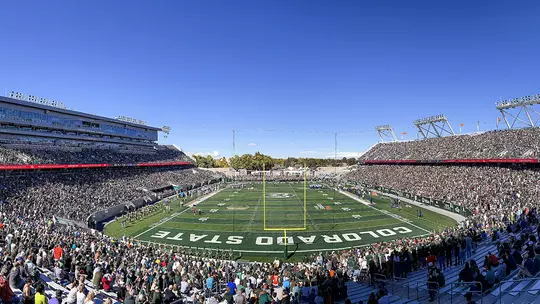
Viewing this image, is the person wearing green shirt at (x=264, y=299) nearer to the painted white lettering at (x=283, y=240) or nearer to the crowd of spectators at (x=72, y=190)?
the painted white lettering at (x=283, y=240)

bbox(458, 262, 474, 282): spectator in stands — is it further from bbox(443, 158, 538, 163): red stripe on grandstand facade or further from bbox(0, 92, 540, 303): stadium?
bbox(443, 158, 538, 163): red stripe on grandstand facade

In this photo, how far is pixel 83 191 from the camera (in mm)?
34938

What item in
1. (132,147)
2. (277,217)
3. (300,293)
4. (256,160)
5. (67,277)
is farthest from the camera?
(256,160)

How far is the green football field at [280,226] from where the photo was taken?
2309cm

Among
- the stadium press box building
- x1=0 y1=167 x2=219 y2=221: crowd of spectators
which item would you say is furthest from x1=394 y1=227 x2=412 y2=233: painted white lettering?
the stadium press box building

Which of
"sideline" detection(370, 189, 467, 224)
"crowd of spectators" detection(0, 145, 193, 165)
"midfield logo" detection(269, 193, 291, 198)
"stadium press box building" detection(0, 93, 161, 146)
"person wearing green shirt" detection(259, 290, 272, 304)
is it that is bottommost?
"sideline" detection(370, 189, 467, 224)

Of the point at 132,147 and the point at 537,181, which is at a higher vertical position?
the point at 132,147

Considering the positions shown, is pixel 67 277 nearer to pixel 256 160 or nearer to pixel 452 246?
pixel 452 246

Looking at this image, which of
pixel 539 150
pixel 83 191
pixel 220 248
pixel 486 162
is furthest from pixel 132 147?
pixel 539 150

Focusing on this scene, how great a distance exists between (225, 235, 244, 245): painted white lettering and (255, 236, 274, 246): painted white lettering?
1348 mm

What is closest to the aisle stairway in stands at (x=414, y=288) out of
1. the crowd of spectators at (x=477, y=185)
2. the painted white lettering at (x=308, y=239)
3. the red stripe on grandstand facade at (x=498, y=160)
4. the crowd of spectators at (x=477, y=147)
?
the painted white lettering at (x=308, y=239)

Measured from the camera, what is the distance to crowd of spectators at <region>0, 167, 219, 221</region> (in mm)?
26469

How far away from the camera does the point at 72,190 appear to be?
33.7 meters

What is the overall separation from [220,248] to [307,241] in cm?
672
